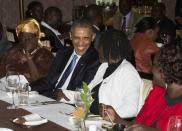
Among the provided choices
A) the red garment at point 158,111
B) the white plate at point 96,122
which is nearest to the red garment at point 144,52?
the red garment at point 158,111

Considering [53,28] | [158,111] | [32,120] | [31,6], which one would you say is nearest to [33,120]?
[32,120]

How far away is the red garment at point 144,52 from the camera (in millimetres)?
5516

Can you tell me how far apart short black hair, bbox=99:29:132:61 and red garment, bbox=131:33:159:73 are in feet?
6.79

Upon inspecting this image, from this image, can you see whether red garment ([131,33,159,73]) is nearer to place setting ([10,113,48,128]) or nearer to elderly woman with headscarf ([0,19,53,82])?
elderly woman with headscarf ([0,19,53,82])

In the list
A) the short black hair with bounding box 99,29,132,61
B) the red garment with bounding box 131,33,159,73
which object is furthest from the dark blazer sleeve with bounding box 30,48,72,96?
the red garment with bounding box 131,33,159,73

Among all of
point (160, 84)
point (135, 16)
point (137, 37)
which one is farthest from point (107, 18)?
point (160, 84)

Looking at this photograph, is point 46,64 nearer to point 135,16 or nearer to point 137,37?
point 137,37

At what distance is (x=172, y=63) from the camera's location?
2.59 meters

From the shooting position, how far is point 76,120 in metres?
2.72

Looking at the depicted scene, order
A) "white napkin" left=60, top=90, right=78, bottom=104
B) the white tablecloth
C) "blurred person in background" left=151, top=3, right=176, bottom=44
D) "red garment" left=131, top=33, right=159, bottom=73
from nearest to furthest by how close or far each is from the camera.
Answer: the white tablecloth, "white napkin" left=60, top=90, right=78, bottom=104, "red garment" left=131, top=33, right=159, bottom=73, "blurred person in background" left=151, top=3, right=176, bottom=44

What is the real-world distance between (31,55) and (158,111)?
6.72 ft

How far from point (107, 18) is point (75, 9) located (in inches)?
34.6

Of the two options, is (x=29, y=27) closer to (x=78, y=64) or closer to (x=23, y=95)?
(x=78, y=64)

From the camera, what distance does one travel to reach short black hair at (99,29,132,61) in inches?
135
